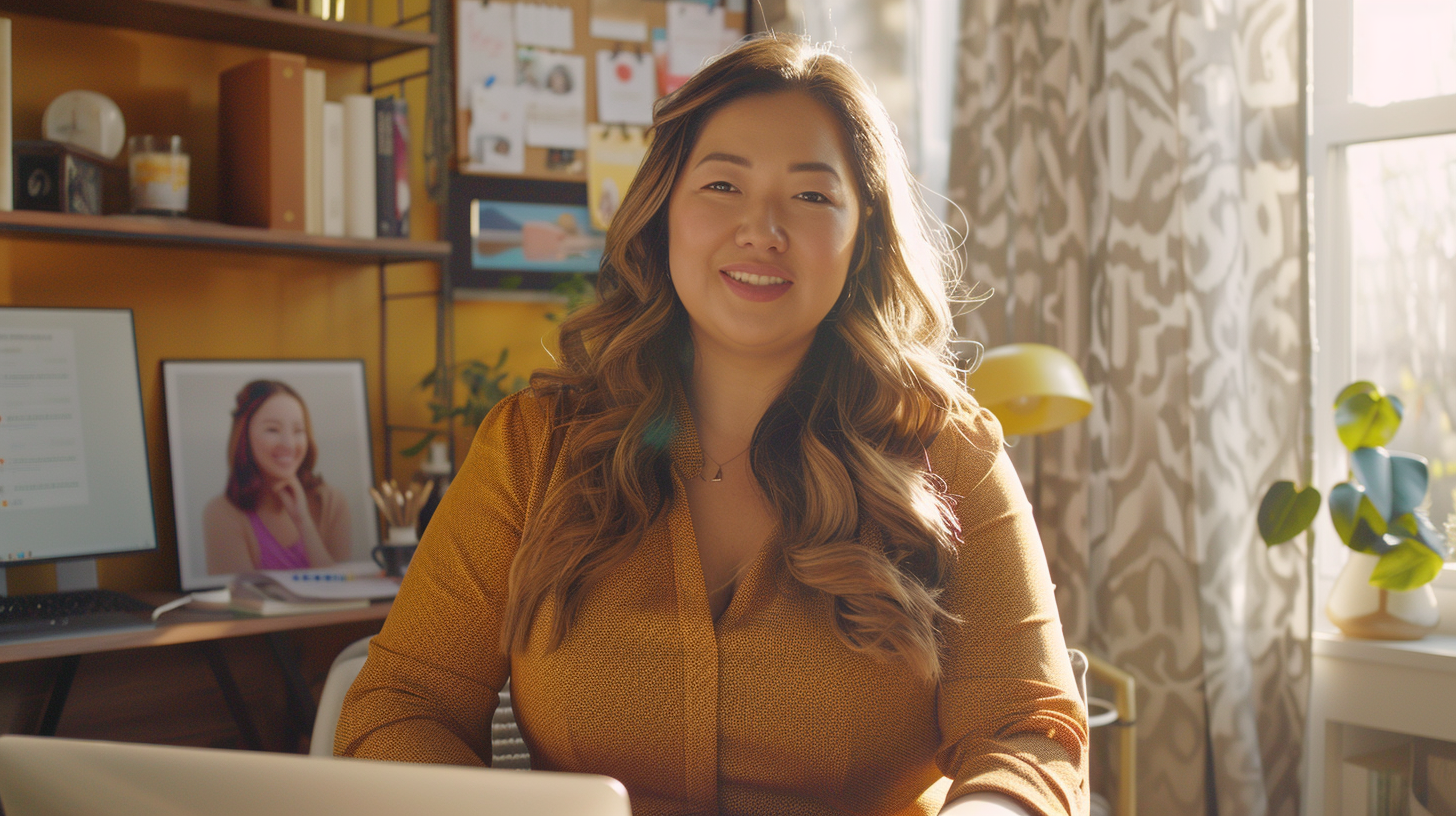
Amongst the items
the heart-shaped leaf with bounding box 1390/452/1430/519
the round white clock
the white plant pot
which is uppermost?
the round white clock

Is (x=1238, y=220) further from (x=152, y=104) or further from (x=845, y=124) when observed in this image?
(x=152, y=104)

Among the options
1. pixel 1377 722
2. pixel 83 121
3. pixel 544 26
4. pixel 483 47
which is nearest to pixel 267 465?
pixel 83 121

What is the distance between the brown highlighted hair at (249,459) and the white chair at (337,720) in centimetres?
86

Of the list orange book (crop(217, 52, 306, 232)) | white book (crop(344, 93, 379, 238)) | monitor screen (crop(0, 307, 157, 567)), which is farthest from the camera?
white book (crop(344, 93, 379, 238))

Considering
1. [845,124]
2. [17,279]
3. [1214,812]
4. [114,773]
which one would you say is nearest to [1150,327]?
[1214,812]

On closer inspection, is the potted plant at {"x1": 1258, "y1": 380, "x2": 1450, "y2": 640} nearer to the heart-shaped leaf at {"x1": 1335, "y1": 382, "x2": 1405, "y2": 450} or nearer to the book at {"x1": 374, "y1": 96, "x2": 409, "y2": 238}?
the heart-shaped leaf at {"x1": 1335, "y1": 382, "x2": 1405, "y2": 450}

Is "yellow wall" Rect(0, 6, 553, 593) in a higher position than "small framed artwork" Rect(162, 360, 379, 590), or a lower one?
higher

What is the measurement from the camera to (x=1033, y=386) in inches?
64.5

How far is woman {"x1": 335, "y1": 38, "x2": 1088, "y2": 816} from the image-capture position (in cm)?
102

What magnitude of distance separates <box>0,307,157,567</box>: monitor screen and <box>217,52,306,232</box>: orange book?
0.32 meters

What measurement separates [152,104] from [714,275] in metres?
1.46

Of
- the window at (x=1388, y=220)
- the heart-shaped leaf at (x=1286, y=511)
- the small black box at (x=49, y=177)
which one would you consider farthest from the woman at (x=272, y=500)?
the window at (x=1388, y=220)

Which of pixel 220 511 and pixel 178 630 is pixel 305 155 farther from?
pixel 178 630

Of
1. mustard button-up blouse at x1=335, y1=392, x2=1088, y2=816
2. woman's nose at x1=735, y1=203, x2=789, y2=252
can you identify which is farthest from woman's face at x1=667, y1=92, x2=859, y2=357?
mustard button-up blouse at x1=335, y1=392, x2=1088, y2=816
